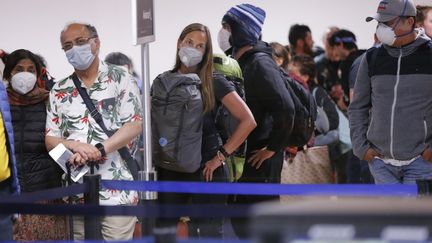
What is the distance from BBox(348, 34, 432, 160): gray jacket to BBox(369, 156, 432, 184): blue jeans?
6cm

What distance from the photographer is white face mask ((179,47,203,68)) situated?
6520 mm

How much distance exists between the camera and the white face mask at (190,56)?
6.52 meters

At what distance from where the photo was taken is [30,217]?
6.22 meters

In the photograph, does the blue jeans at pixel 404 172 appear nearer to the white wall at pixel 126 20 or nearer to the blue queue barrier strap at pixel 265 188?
the blue queue barrier strap at pixel 265 188

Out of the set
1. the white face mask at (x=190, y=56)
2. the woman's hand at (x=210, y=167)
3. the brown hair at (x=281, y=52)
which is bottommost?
the woman's hand at (x=210, y=167)

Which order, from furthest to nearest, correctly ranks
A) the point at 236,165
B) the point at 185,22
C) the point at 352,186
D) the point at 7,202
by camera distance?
the point at 185,22
the point at 236,165
the point at 352,186
the point at 7,202

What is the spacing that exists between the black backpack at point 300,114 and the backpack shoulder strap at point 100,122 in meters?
1.10

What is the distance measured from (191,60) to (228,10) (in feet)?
2.26

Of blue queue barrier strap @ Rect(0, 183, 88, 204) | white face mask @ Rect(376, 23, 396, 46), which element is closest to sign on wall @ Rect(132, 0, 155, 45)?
blue queue barrier strap @ Rect(0, 183, 88, 204)

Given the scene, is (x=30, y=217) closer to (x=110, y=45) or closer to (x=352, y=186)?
(x=110, y=45)

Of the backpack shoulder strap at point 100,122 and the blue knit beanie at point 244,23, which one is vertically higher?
the blue knit beanie at point 244,23

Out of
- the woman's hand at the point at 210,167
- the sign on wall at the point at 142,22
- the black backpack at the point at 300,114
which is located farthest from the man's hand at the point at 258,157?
the sign on wall at the point at 142,22

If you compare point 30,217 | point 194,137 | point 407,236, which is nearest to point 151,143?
point 194,137

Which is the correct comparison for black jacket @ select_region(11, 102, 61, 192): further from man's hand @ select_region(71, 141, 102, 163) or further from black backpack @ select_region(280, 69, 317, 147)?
black backpack @ select_region(280, 69, 317, 147)
